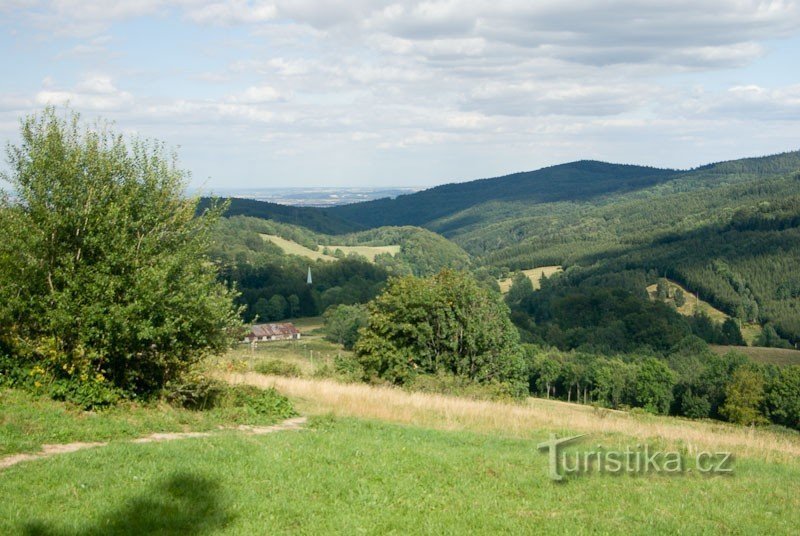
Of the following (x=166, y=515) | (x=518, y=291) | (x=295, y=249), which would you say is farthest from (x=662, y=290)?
(x=166, y=515)

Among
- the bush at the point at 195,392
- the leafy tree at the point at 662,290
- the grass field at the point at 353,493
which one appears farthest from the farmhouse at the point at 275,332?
the leafy tree at the point at 662,290

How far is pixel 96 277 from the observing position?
12375 millimetres

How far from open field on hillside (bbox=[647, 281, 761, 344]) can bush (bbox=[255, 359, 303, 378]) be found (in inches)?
4985

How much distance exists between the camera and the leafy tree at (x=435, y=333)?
26891 mm

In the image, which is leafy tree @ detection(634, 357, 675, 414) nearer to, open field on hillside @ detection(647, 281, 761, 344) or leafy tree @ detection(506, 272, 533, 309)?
open field on hillside @ detection(647, 281, 761, 344)

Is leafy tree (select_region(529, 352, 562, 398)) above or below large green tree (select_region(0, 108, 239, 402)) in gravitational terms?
below

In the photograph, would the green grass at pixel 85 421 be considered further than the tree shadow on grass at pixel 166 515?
Yes

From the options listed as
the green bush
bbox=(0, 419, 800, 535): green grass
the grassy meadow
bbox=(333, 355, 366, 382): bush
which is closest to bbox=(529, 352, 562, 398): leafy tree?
bbox=(333, 355, 366, 382): bush

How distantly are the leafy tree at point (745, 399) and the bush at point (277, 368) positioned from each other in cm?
6276

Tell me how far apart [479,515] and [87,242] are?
9183 millimetres

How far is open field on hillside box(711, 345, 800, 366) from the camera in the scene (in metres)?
101

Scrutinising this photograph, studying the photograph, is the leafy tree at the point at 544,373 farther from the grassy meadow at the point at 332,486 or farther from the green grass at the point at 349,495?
the green grass at the point at 349,495

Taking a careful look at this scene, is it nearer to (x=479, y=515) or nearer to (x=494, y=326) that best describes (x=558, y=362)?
(x=494, y=326)

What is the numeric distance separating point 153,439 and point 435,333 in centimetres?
1757
